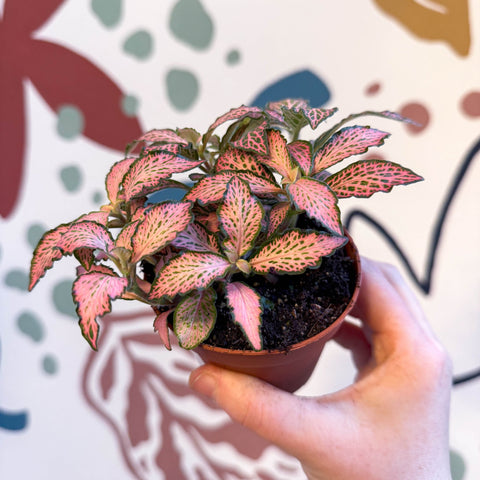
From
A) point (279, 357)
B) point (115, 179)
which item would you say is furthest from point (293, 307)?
point (115, 179)

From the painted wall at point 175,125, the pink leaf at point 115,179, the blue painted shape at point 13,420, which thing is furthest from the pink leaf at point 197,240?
the blue painted shape at point 13,420

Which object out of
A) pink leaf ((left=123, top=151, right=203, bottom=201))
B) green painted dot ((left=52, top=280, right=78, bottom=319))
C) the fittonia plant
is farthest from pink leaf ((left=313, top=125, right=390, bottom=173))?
green painted dot ((left=52, top=280, right=78, bottom=319))

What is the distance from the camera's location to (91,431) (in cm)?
104

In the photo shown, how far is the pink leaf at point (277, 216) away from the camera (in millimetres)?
511

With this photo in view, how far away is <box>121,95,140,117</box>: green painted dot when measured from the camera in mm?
993

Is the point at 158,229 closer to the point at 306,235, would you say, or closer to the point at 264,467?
the point at 306,235

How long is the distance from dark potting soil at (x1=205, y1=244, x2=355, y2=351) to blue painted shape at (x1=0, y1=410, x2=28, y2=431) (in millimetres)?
732

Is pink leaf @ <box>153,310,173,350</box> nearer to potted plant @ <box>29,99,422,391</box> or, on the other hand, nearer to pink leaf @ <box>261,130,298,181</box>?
potted plant @ <box>29,99,422,391</box>

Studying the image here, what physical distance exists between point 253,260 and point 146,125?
615mm

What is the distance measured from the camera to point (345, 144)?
517 millimetres

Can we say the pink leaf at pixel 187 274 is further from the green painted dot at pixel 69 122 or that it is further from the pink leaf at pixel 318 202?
the green painted dot at pixel 69 122

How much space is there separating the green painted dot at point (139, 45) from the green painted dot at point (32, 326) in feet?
2.05

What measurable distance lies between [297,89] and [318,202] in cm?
61

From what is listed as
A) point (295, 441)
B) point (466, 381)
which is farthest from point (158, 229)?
point (466, 381)
